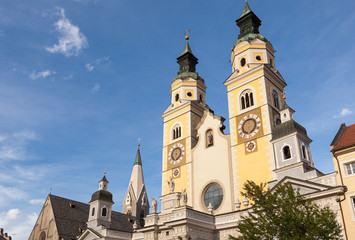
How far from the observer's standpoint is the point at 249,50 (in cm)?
3416

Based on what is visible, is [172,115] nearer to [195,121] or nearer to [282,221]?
[195,121]

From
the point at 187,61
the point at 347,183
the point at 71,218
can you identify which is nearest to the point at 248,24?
the point at 187,61

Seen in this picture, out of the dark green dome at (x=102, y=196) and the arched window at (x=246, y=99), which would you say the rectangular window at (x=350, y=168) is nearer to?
the arched window at (x=246, y=99)

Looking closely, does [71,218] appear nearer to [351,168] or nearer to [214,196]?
[214,196]

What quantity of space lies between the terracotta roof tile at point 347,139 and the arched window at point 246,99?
10.1 metres

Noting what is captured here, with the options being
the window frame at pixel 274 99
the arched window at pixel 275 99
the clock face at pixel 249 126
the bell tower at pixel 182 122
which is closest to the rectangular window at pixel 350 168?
the clock face at pixel 249 126

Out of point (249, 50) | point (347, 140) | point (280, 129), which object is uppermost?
point (249, 50)

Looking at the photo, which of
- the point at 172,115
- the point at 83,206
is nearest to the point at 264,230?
the point at 172,115

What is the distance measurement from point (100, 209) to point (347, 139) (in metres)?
25.4

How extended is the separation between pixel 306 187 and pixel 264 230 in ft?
22.4

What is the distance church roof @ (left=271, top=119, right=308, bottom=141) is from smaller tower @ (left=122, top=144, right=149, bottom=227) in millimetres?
42723

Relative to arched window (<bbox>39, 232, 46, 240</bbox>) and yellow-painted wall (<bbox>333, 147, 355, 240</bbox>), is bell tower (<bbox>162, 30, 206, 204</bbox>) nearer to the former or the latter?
yellow-painted wall (<bbox>333, 147, 355, 240</bbox>)

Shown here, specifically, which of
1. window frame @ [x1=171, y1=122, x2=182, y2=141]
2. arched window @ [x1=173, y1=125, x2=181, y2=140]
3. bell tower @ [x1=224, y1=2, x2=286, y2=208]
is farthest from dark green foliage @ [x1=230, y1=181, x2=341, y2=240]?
arched window @ [x1=173, y1=125, x2=181, y2=140]

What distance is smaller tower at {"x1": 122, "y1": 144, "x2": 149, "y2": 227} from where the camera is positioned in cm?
6567
